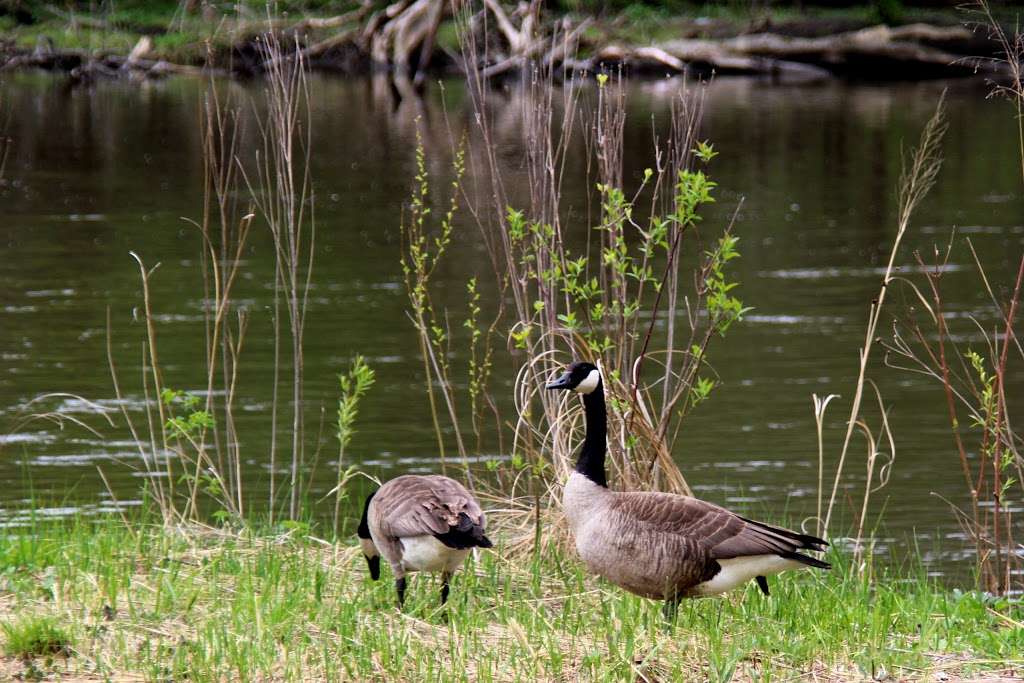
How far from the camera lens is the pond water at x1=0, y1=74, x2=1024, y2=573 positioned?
422 inches

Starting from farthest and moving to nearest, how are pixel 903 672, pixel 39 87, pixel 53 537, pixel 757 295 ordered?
pixel 39 87 → pixel 757 295 → pixel 53 537 → pixel 903 672

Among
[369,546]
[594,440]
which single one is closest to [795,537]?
[594,440]

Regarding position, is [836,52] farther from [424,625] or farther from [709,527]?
[424,625]

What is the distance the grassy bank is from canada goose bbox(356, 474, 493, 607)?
193mm

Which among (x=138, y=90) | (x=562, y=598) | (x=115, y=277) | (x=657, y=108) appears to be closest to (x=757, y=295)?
(x=115, y=277)

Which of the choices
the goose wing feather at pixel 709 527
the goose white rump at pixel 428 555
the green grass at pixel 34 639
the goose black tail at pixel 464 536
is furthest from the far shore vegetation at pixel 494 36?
the green grass at pixel 34 639

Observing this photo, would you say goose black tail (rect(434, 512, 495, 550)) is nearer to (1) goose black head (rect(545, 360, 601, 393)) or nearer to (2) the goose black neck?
(2) the goose black neck

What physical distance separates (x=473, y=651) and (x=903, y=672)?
1.48 meters

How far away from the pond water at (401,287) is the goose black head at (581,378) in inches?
128

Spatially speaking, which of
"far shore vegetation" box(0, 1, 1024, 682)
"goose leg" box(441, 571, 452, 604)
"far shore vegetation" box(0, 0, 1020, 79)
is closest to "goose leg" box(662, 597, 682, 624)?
"far shore vegetation" box(0, 1, 1024, 682)

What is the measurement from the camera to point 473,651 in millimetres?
5027

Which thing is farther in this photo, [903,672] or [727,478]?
[727,478]

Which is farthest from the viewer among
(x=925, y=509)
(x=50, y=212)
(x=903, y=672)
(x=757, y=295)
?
(x=50, y=212)

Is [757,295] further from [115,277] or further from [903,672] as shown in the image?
[903,672]
